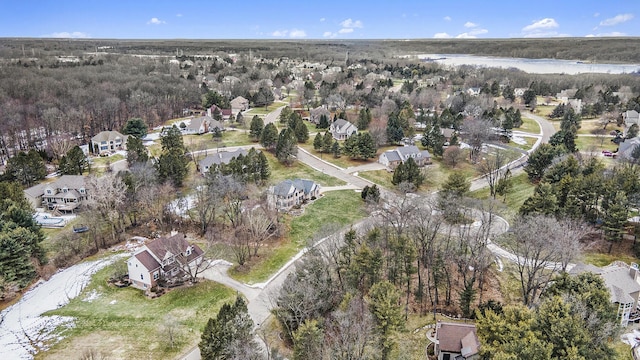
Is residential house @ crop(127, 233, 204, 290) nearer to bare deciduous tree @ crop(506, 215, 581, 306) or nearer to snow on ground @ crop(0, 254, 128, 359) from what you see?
snow on ground @ crop(0, 254, 128, 359)

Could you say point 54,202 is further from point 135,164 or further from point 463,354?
point 463,354

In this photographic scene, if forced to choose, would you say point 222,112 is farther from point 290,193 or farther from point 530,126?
point 530,126

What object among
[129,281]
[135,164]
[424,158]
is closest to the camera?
[129,281]

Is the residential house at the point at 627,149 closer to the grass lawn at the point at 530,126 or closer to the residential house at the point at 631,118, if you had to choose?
the residential house at the point at 631,118

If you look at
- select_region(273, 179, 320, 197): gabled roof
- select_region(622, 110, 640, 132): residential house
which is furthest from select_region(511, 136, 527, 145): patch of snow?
select_region(273, 179, 320, 197): gabled roof

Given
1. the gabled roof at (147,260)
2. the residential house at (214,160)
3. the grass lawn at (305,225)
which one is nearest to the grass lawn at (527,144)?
the grass lawn at (305,225)

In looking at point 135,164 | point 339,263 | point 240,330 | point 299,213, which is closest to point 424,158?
point 299,213

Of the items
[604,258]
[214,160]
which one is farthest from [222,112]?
[604,258]
